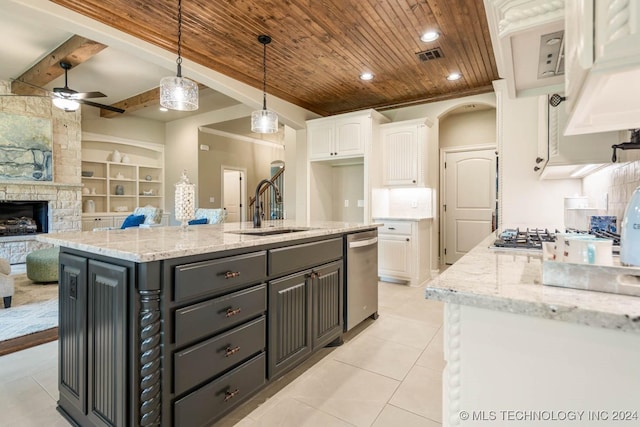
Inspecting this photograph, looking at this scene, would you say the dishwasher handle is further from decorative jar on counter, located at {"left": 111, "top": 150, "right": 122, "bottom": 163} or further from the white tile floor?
decorative jar on counter, located at {"left": 111, "top": 150, "right": 122, "bottom": 163}

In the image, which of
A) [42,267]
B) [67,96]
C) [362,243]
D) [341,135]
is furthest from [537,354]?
[67,96]

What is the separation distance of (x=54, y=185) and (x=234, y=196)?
3.94 m

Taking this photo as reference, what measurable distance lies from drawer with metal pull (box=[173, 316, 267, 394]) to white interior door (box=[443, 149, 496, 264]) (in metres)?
4.74

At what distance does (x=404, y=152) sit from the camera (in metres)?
4.60

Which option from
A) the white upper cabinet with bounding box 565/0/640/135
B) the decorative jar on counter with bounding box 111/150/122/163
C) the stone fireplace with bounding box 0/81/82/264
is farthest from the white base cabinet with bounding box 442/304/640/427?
the decorative jar on counter with bounding box 111/150/122/163

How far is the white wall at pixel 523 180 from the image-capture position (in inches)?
117

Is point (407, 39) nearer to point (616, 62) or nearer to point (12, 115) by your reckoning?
point (616, 62)

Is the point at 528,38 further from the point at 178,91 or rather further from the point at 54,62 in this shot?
the point at 54,62

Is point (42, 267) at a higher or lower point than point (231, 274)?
lower

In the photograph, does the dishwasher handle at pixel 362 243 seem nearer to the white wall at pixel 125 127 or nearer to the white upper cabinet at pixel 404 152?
the white upper cabinet at pixel 404 152

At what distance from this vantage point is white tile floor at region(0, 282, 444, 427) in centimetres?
167

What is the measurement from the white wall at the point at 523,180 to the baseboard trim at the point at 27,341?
397cm

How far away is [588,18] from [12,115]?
24.6 ft

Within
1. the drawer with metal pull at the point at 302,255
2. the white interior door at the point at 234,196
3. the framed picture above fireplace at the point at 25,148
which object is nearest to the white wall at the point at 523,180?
the drawer with metal pull at the point at 302,255
